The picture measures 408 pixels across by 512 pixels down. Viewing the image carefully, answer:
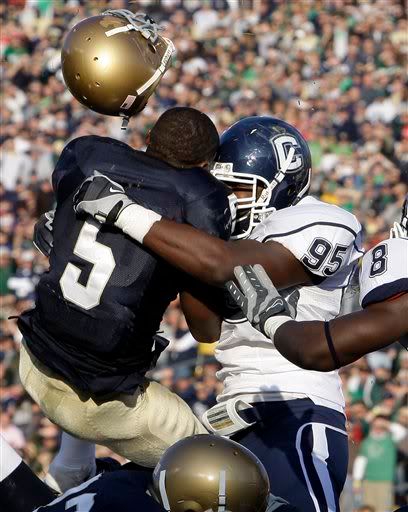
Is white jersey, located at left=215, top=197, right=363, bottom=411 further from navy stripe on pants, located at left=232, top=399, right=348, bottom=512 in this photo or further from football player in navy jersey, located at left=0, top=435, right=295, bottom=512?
football player in navy jersey, located at left=0, top=435, right=295, bottom=512

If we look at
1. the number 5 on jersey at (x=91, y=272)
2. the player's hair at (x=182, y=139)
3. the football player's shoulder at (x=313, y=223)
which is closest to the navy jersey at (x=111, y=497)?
the number 5 on jersey at (x=91, y=272)

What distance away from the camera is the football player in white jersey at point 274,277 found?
409cm

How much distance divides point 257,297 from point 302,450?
0.70 meters

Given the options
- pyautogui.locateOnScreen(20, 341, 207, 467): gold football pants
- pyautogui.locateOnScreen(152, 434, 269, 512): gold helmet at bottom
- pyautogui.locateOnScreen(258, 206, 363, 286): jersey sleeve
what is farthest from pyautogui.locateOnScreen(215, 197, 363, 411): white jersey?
pyautogui.locateOnScreen(152, 434, 269, 512): gold helmet at bottom

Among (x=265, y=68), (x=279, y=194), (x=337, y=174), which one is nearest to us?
(x=279, y=194)

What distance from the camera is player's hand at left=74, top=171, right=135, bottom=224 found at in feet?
13.4

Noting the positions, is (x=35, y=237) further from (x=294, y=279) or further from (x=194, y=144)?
(x=294, y=279)

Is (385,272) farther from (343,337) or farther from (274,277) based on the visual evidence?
(274,277)

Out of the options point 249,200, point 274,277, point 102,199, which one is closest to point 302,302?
point 274,277

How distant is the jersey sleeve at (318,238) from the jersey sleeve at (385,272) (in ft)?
0.93

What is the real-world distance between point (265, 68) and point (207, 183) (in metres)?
12.0

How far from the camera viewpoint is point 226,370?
4.59 metres

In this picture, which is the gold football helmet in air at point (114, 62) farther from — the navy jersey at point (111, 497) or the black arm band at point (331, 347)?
the navy jersey at point (111, 497)

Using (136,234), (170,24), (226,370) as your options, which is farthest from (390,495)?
(170,24)
